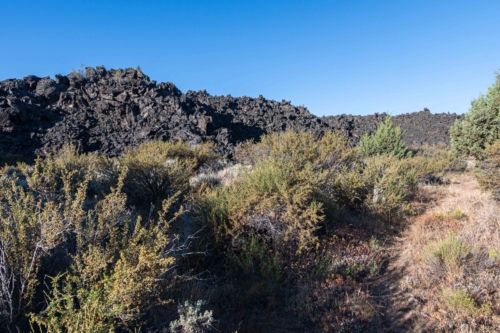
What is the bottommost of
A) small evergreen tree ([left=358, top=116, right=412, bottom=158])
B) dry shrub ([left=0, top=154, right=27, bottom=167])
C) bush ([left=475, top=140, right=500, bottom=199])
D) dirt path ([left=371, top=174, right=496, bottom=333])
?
dry shrub ([left=0, top=154, right=27, bottom=167])

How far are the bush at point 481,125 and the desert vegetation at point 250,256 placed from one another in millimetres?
2872

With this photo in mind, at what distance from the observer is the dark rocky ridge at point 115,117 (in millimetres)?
24484

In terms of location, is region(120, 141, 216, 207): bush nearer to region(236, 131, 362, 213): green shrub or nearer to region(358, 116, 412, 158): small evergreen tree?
region(236, 131, 362, 213): green shrub

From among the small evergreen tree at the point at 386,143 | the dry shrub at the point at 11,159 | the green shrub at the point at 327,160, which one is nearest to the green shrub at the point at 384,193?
the green shrub at the point at 327,160

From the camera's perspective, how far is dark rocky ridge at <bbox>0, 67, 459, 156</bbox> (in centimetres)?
2448

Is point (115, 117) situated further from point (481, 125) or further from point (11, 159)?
point (481, 125)

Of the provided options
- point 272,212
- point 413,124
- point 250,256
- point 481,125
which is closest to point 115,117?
point 272,212

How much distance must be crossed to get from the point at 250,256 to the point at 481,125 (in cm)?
957

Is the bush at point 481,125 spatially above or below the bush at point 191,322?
above

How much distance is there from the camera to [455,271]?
3.80 meters

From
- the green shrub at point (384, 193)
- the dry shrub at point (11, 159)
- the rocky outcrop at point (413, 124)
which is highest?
the rocky outcrop at point (413, 124)

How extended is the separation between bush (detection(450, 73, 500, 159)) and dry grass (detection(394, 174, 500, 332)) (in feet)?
13.9

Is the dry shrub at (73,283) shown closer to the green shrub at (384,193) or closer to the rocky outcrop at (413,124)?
the green shrub at (384,193)

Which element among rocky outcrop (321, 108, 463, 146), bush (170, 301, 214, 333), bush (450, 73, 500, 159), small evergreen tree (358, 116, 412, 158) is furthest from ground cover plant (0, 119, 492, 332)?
rocky outcrop (321, 108, 463, 146)
